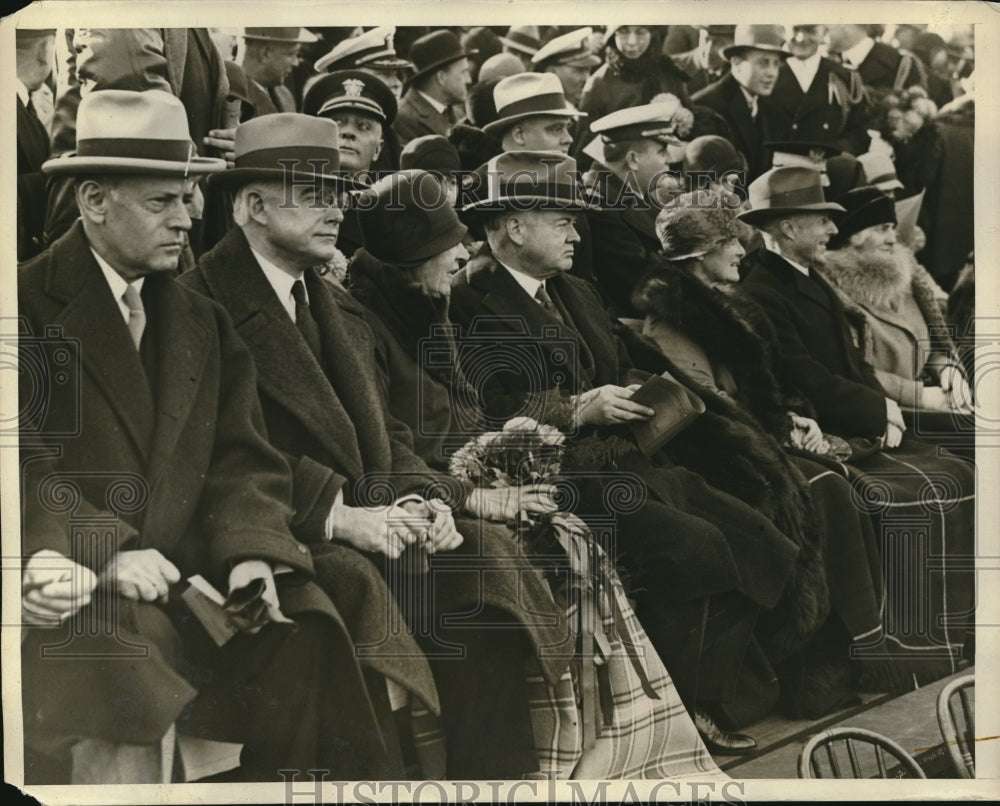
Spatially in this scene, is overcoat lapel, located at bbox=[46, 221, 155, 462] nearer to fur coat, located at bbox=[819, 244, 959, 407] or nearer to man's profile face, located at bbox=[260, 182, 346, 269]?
man's profile face, located at bbox=[260, 182, 346, 269]

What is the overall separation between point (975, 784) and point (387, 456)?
3090 millimetres

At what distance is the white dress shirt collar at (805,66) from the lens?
20.2 ft

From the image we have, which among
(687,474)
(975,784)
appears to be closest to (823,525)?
(687,474)

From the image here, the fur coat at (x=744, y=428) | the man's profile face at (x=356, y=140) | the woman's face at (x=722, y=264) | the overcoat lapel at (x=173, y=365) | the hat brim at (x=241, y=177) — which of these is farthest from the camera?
the woman's face at (x=722, y=264)

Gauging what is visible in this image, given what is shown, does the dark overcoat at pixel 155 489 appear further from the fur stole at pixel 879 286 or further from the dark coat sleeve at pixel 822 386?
the fur stole at pixel 879 286

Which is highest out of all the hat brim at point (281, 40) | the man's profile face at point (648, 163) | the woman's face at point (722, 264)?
the hat brim at point (281, 40)

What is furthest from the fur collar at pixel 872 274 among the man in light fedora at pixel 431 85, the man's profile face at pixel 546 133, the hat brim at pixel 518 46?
the man in light fedora at pixel 431 85

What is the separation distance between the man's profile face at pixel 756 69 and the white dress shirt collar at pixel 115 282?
2901 mm

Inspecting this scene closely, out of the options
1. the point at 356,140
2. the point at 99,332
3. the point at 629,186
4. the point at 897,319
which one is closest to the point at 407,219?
the point at 356,140

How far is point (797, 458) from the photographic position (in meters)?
6.14

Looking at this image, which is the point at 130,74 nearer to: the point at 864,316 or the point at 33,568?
the point at 33,568

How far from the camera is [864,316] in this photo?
624cm

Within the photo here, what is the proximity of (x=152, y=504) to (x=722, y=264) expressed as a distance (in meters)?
2.77

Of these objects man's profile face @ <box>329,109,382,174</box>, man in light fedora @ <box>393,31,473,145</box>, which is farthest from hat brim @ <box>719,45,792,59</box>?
man's profile face @ <box>329,109,382,174</box>
